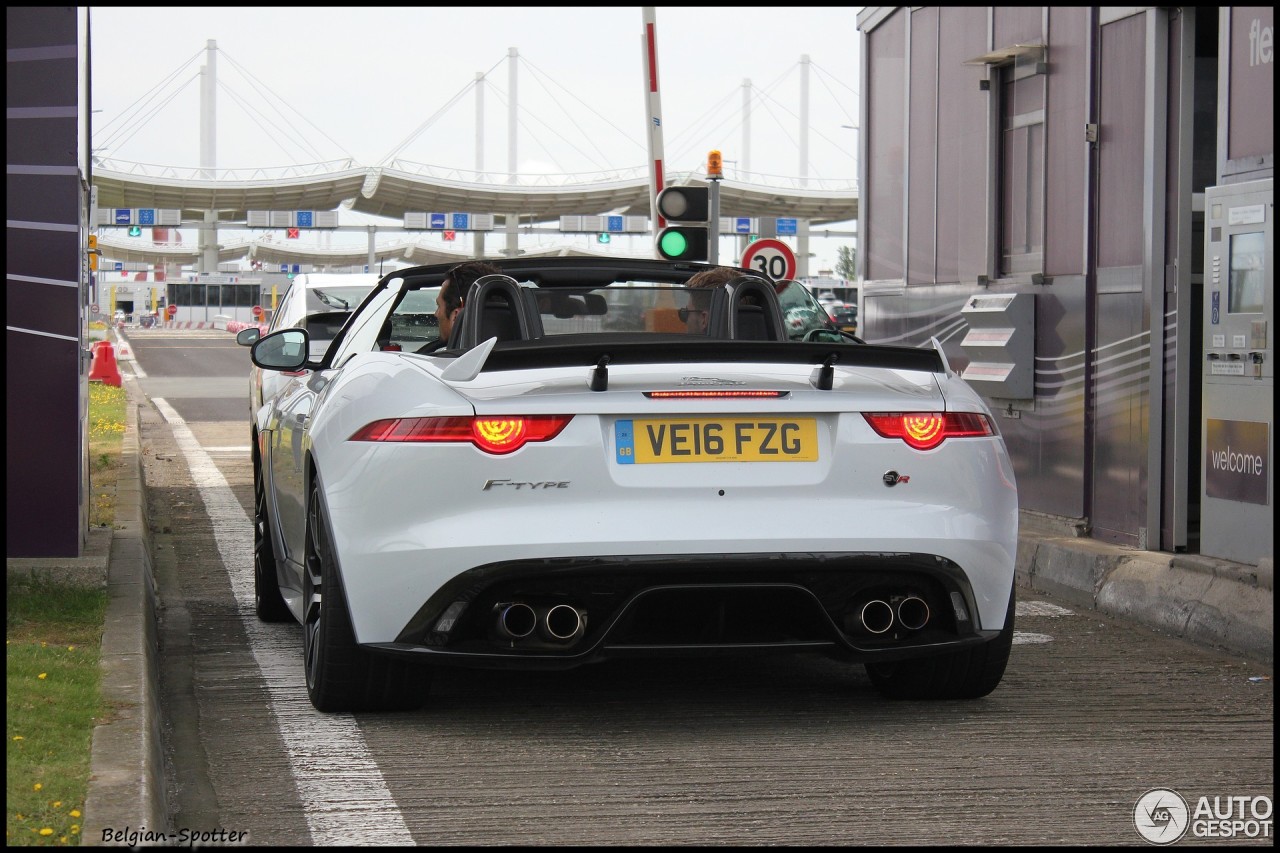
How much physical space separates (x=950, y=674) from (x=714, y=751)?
97 centimetres

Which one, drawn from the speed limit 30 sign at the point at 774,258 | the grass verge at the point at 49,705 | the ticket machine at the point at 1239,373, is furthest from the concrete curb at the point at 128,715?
the speed limit 30 sign at the point at 774,258

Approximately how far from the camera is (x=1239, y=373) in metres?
7.30

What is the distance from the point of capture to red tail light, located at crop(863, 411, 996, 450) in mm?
4879

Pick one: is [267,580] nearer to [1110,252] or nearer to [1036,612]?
[1036,612]

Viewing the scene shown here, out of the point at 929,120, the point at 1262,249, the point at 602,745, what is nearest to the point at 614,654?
the point at 602,745

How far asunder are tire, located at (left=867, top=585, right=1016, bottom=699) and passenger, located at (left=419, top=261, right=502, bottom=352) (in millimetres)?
1844

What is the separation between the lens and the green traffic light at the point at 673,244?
529 inches

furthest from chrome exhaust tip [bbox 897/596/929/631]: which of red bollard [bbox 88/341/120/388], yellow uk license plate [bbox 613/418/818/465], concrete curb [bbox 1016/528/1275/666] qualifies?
red bollard [bbox 88/341/120/388]

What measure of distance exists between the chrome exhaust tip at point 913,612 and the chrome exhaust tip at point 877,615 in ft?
0.12

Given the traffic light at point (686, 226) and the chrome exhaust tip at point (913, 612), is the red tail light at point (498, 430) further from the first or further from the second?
the traffic light at point (686, 226)

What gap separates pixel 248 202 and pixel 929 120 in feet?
294

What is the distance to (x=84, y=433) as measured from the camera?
778cm

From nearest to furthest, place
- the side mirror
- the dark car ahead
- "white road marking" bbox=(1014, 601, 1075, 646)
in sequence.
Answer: the side mirror, "white road marking" bbox=(1014, 601, 1075, 646), the dark car ahead

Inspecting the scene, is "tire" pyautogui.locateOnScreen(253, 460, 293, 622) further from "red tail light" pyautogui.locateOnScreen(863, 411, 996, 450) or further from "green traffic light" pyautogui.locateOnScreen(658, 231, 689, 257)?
"green traffic light" pyautogui.locateOnScreen(658, 231, 689, 257)
